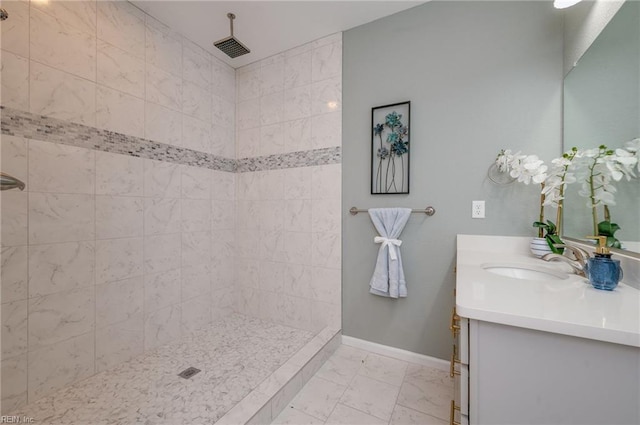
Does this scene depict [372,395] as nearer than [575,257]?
No

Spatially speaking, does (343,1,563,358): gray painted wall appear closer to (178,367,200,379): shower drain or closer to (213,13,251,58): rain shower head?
(213,13,251,58): rain shower head

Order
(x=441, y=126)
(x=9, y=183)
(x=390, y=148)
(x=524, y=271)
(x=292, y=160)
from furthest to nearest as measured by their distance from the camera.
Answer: (x=292, y=160)
(x=390, y=148)
(x=441, y=126)
(x=524, y=271)
(x=9, y=183)

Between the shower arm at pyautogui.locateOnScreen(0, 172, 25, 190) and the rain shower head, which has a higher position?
the rain shower head

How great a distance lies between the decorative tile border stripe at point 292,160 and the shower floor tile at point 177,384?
144 cm

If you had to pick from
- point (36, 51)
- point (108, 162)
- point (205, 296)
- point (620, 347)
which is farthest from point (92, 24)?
point (620, 347)

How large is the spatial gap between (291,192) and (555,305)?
6.02ft

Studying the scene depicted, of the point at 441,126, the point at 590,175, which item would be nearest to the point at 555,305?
the point at 590,175

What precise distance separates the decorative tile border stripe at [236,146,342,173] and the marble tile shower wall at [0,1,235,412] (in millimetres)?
345

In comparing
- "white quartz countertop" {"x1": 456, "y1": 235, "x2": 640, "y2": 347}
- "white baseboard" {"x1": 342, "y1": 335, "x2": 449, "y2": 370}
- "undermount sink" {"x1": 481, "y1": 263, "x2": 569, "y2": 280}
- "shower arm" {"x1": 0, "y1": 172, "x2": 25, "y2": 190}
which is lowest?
"white baseboard" {"x1": 342, "y1": 335, "x2": 449, "y2": 370}

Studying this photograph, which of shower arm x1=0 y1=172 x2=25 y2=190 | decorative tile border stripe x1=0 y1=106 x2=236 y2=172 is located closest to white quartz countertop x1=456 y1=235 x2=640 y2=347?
shower arm x1=0 y1=172 x2=25 y2=190

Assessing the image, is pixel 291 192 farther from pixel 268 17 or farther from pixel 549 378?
pixel 549 378

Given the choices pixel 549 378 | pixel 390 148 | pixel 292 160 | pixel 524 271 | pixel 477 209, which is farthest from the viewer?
pixel 292 160

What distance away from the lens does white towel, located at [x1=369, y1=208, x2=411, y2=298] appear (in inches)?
68.8

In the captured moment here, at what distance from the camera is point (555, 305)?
71 centimetres
